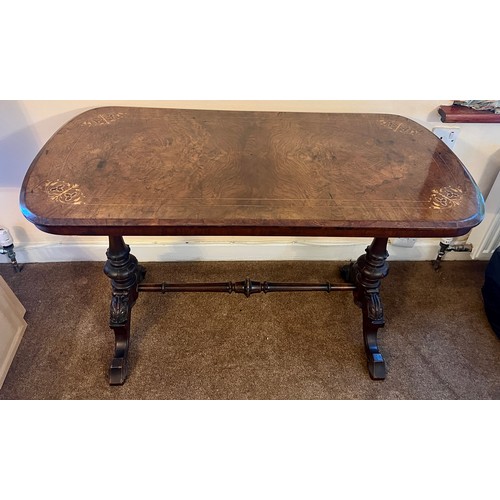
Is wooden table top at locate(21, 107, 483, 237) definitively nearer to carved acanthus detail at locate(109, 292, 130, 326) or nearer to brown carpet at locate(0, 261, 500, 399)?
carved acanthus detail at locate(109, 292, 130, 326)

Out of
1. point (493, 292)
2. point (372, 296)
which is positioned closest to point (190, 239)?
point (372, 296)

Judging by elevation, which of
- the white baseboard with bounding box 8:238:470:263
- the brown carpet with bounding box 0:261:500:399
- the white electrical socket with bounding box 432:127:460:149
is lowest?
the brown carpet with bounding box 0:261:500:399

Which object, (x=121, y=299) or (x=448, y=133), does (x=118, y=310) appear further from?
(x=448, y=133)

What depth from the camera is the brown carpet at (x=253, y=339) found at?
1480 mm

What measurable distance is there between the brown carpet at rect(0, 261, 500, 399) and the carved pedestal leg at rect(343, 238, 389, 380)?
6cm

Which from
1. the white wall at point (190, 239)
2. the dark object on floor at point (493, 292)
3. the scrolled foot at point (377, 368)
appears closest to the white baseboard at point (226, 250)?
the white wall at point (190, 239)

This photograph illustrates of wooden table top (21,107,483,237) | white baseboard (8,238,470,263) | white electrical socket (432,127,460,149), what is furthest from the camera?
white baseboard (8,238,470,263)

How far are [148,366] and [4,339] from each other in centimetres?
50

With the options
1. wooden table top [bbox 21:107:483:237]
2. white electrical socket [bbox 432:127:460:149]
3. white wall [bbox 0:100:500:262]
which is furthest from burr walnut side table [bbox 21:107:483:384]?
white electrical socket [bbox 432:127:460:149]

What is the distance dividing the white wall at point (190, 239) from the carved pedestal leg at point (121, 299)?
402mm

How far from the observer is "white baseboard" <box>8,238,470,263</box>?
186 centimetres

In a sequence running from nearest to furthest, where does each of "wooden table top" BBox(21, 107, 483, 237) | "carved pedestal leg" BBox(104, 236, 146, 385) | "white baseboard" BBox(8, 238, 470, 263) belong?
"wooden table top" BBox(21, 107, 483, 237)
"carved pedestal leg" BBox(104, 236, 146, 385)
"white baseboard" BBox(8, 238, 470, 263)

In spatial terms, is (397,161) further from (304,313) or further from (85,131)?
(85,131)

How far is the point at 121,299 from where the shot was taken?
1.47m
